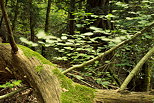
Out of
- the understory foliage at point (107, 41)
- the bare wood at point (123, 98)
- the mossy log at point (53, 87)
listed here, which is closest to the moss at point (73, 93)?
the mossy log at point (53, 87)

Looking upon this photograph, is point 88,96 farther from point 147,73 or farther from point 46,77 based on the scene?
point 147,73

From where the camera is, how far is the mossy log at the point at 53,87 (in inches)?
68.6

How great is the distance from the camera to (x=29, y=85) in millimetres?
2236

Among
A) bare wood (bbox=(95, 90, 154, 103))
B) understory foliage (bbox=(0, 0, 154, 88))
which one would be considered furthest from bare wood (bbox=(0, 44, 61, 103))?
bare wood (bbox=(95, 90, 154, 103))

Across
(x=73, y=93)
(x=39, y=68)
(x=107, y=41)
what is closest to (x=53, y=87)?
(x=73, y=93)

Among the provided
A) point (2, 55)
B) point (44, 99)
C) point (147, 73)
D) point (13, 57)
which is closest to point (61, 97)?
point (44, 99)

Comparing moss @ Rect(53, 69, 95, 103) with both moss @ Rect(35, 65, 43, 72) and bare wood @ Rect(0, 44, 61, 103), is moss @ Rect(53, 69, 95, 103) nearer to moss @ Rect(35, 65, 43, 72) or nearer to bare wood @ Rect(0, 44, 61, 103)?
bare wood @ Rect(0, 44, 61, 103)

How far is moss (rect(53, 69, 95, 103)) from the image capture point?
1.69 meters

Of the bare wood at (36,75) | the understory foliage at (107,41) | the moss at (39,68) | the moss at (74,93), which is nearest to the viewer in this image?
the moss at (74,93)

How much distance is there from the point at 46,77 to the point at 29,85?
0.45 meters

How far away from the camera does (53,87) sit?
6.06 ft

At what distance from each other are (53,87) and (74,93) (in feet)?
1.00

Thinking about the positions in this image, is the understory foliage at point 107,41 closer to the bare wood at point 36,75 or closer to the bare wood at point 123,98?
the bare wood at point 36,75

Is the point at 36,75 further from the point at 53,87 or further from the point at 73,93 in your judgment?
the point at 73,93
